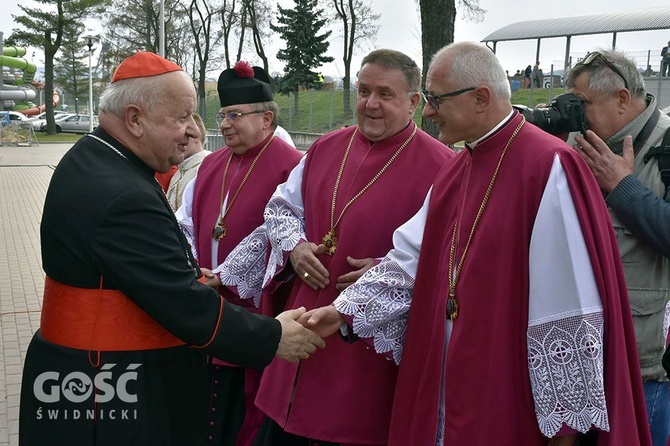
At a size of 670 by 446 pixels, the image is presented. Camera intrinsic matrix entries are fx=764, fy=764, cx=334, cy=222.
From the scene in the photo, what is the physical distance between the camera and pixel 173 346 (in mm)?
2850

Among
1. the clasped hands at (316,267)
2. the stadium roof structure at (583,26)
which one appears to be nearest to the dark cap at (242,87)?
the clasped hands at (316,267)

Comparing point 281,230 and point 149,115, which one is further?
point 281,230

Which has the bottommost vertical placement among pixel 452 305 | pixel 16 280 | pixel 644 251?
pixel 16 280

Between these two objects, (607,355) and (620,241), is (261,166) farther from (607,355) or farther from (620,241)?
(607,355)

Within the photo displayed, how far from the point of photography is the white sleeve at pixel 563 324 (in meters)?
2.40

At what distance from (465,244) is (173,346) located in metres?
1.14

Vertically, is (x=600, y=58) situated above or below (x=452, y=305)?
above

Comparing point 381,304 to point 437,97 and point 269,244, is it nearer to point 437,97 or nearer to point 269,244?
point 437,97

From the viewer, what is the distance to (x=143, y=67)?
2.81m

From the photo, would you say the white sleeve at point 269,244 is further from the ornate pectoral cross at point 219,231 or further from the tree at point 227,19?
the tree at point 227,19

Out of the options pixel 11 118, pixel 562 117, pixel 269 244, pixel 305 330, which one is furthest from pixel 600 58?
pixel 11 118

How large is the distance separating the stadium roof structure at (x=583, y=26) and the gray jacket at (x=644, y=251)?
25254mm

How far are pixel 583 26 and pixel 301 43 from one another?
→ 54.6 ft

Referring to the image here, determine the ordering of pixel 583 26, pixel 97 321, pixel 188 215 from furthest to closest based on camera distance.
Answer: pixel 583 26 → pixel 188 215 → pixel 97 321
